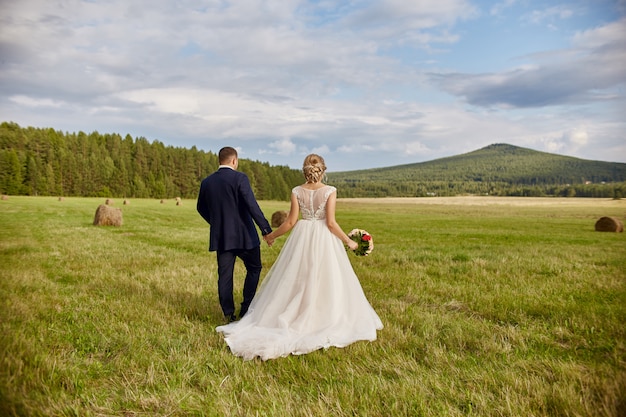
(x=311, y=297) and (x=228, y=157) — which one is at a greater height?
(x=228, y=157)

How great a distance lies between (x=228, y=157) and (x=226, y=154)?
66mm

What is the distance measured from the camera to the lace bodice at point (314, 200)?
682 centimetres

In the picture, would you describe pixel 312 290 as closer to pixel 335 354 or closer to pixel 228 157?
pixel 335 354

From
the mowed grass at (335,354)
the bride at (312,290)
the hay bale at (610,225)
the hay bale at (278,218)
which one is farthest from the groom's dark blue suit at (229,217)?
the hay bale at (610,225)

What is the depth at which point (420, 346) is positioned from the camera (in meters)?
5.93

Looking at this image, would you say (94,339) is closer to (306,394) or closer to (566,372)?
(306,394)

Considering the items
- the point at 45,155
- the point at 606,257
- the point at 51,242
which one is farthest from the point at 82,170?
the point at 606,257

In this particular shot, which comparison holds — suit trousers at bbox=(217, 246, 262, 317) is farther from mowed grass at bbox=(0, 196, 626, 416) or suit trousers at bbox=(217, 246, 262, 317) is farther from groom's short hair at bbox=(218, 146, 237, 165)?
groom's short hair at bbox=(218, 146, 237, 165)

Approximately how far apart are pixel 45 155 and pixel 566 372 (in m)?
107

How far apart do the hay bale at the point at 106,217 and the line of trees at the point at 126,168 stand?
6948 cm

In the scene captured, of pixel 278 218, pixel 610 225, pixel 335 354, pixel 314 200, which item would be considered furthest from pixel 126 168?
pixel 335 354

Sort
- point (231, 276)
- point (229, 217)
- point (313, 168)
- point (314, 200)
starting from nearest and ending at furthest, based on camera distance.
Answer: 1. point (313, 168)
2. point (314, 200)
3. point (229, 217)
4. point (231, 276)

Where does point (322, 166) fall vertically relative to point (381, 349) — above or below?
above

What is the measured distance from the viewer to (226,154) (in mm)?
7293
